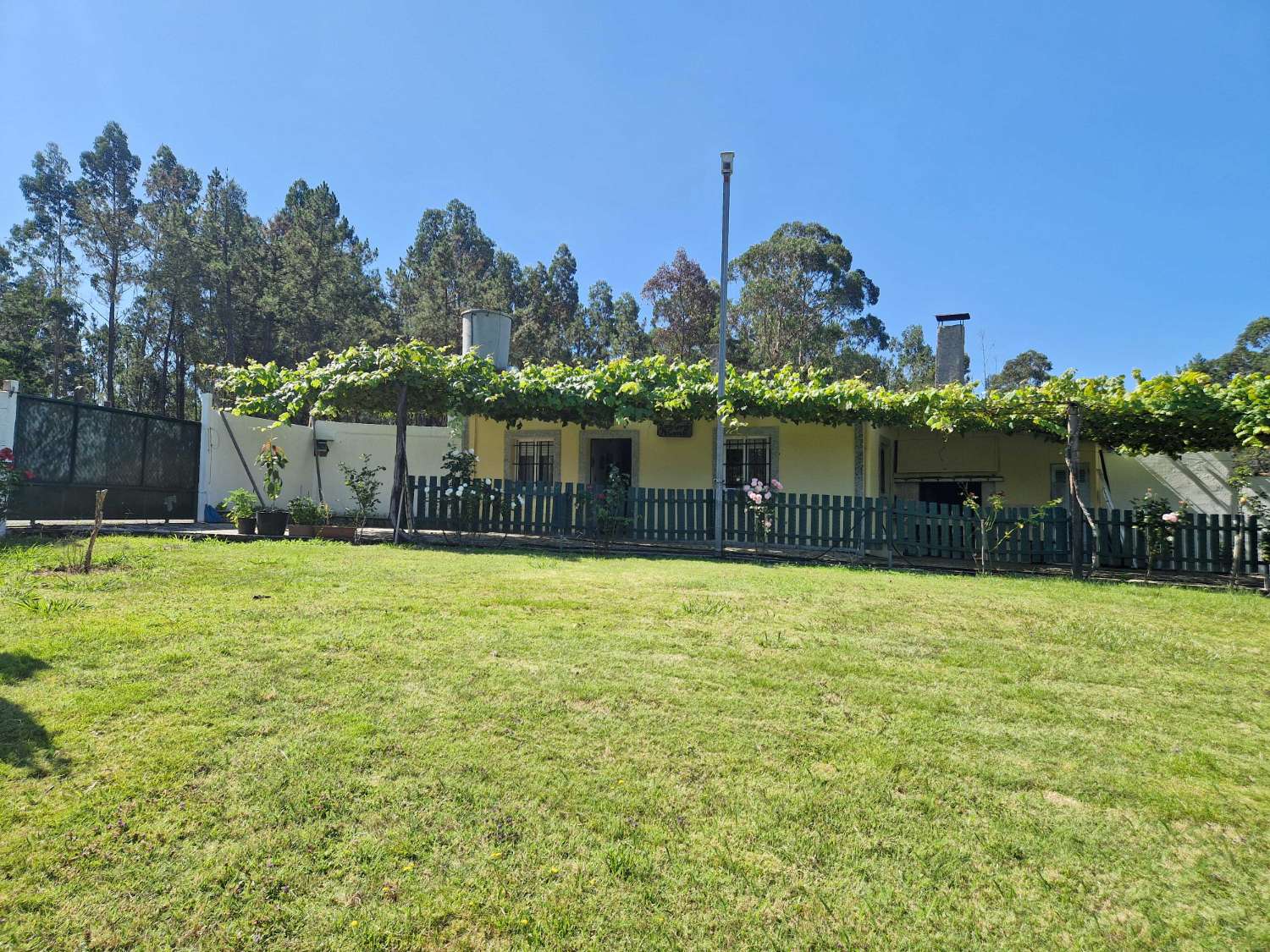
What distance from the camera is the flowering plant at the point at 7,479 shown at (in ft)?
29.0

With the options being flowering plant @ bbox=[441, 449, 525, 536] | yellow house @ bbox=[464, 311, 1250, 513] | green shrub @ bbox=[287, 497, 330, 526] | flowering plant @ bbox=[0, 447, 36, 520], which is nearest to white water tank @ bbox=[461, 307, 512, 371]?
yellow house @ bbox=[464, 311, 1250, 513]

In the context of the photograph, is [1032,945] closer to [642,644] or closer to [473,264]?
[642,644]

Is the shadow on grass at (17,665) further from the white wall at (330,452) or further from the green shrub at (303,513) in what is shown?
the white wall at (330,452)

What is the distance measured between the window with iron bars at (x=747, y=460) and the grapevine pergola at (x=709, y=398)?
97 centimetres

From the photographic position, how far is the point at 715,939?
1842mm

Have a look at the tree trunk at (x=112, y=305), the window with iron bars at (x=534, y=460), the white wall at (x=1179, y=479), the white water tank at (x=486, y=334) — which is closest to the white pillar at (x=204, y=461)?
the white water tank at (x=486, y=334)

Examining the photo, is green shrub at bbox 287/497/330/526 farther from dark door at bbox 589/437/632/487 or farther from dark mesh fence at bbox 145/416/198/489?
dark door at bbox 589/437/632/487

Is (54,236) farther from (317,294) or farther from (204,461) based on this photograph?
(204,461)

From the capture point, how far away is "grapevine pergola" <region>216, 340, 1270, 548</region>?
962 cm

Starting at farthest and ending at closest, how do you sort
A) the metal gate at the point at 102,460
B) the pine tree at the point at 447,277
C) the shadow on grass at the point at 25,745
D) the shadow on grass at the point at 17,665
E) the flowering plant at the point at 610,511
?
the pine tree at the point at 447,277, the flowering plant at the point at 610,511, the metal gate at the point at 102,460, the shadow on grass at the point at 17,665, the shadow on grass at the point at 25,745

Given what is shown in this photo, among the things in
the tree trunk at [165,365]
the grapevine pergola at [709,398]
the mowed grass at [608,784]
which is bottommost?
the mowed grass at [608,784]

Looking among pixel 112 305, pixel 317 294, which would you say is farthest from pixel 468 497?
pixel 112 305

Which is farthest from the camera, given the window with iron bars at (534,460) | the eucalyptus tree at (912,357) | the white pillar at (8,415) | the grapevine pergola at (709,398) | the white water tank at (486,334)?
the eucalyptus tree at (912,357)

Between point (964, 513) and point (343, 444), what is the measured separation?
1344cm
